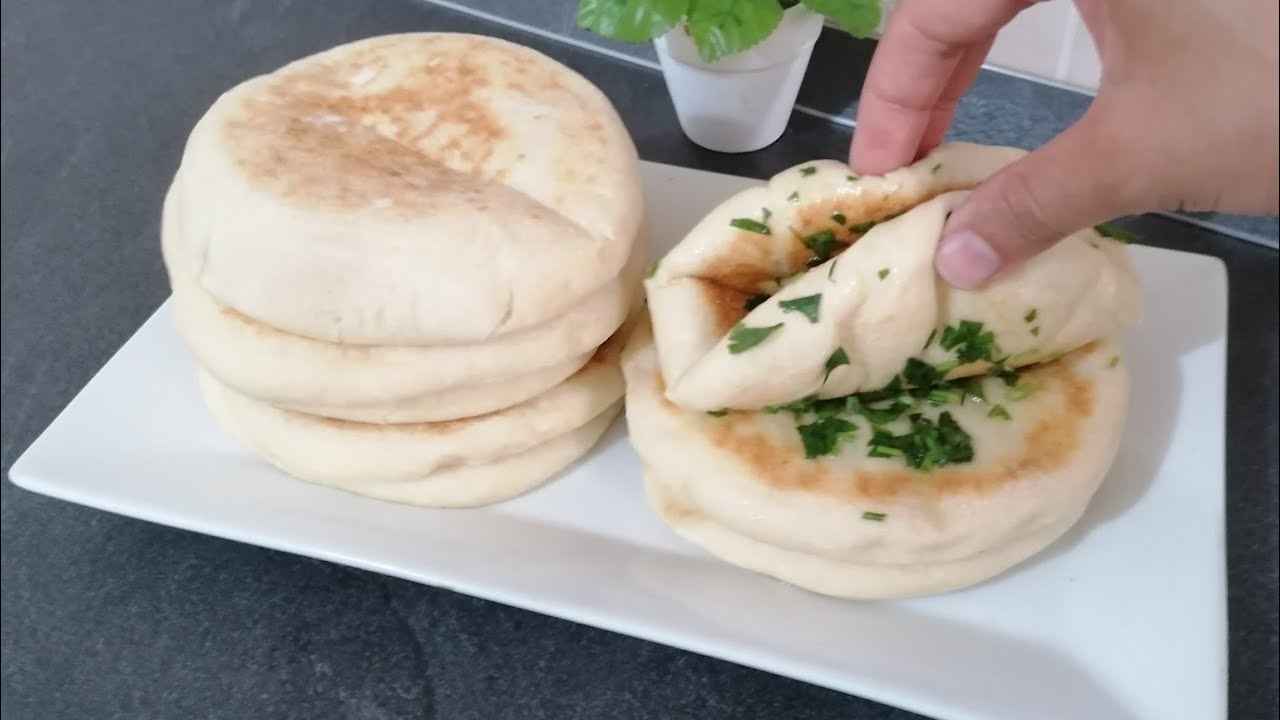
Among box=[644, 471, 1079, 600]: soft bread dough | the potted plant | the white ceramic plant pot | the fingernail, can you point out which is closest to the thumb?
the fingernail

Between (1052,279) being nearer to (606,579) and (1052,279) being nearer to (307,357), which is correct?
(606,579)

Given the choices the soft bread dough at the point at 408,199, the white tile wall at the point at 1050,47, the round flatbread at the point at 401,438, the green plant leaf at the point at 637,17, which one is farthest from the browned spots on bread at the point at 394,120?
the white tile wall at the point at 1050,47

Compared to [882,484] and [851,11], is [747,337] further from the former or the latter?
[851,11]

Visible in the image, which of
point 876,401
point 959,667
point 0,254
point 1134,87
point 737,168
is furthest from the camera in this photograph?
point 737,168

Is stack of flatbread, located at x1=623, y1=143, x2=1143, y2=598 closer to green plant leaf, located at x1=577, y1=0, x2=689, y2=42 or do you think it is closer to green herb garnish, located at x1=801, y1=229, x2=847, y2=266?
green herb garnish, located at x1=801, y1=229, x2=847, y2=266

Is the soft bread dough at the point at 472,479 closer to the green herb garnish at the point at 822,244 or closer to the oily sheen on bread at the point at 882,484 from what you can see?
the oily sheen on bread at the point at 882,484

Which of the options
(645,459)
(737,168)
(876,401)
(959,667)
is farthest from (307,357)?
(737,168)
